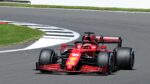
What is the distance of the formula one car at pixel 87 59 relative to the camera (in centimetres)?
1236

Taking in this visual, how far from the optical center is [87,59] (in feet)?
42.0

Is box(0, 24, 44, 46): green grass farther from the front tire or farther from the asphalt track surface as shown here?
the front tire

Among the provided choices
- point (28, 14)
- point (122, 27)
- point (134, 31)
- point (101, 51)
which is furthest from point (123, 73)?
point (28, 14)

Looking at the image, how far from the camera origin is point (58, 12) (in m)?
36.5

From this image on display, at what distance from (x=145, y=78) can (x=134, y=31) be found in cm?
1322

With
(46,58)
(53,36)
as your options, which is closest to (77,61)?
(46,58)

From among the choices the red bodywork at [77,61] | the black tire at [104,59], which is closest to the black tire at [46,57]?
the red bodywork at [77,61]

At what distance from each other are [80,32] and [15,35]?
12.1 feet

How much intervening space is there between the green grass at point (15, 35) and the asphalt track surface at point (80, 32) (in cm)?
233

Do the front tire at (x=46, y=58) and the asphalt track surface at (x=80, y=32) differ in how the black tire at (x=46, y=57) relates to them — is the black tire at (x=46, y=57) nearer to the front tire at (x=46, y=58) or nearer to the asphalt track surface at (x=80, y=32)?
the front tire at (x=46, y=58)

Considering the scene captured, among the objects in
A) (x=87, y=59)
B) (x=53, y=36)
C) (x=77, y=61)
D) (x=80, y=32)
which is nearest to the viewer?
(x=77, y=61)

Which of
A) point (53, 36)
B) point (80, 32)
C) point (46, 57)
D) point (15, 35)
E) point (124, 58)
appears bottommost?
point (80, 32)

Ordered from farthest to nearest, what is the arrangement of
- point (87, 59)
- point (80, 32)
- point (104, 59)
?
1. point (80, 32)
2. point (87, 59)
3. point (104, 59)

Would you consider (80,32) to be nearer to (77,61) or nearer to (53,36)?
(53,36)
